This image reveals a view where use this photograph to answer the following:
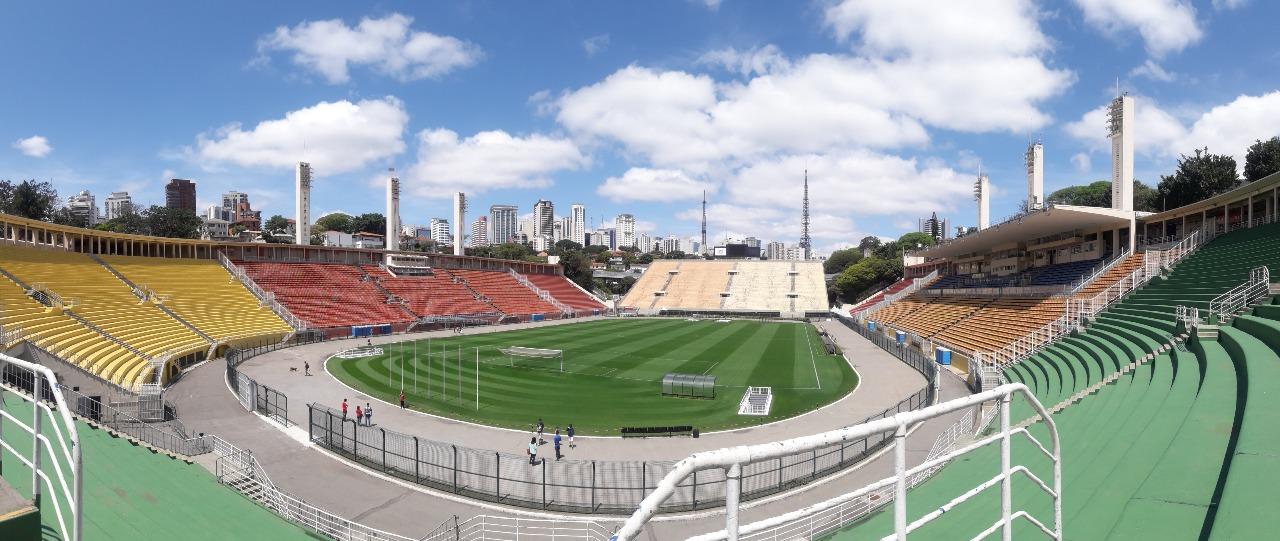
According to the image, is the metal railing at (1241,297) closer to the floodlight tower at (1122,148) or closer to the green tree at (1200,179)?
the floodlight tower at (1122,148)

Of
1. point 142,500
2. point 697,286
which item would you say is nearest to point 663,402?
point 142,500

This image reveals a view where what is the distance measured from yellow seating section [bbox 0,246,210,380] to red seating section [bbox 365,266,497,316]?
2570 cm

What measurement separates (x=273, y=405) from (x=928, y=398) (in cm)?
2709

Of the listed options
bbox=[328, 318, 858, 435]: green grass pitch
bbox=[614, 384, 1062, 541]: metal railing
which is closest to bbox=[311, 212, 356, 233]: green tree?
bbox=[328, 318, 858, 435]: green grass pitch

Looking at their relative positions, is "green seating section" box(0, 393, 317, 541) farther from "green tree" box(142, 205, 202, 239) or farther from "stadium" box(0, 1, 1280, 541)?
"green tree" box(142, 205, 202, 239)

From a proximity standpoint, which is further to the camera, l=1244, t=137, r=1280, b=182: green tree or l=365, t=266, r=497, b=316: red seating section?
l=365, t=266, r=497, b=316: red seating section

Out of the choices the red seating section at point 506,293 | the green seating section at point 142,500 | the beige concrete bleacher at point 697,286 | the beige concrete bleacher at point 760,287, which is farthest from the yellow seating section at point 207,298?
the beige concrete bleacher at point 760,287

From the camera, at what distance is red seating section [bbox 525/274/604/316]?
8519cm

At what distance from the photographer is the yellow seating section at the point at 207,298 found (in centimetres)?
4153

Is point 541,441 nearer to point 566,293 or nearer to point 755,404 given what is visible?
point 755,404

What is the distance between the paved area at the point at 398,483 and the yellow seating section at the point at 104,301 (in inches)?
212

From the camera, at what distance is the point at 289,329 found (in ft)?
156

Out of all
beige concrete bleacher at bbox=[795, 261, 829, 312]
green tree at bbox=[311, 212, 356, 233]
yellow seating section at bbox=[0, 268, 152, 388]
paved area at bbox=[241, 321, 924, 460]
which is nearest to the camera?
paved area at bbox=[241, 321, 924, 460]

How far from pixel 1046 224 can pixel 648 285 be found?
228ft
